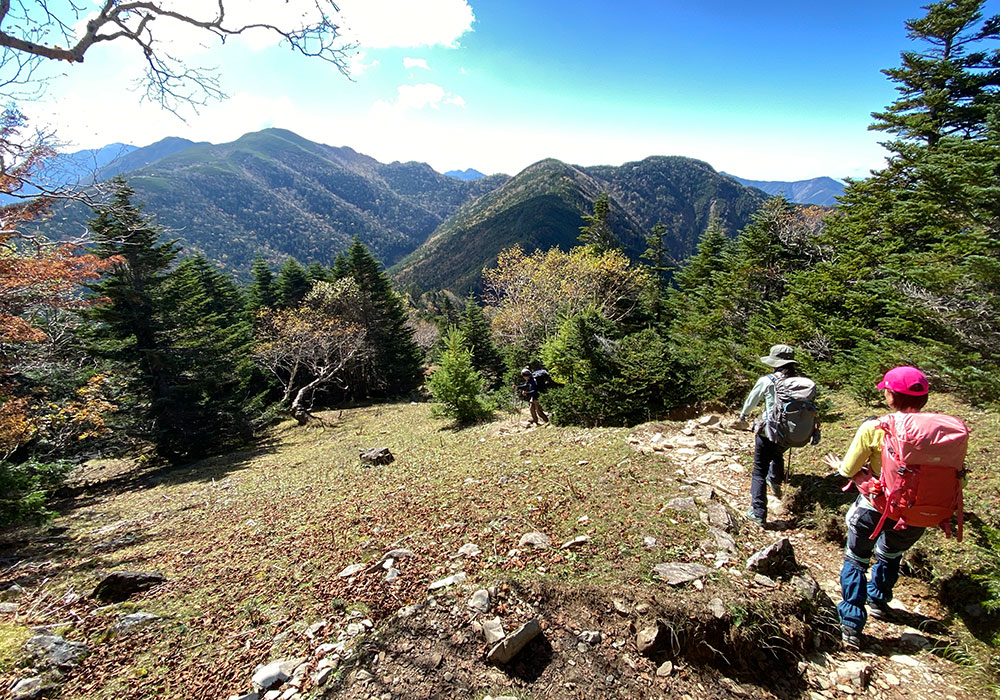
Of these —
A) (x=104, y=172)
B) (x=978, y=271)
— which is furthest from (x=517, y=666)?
(x=978, y=271)

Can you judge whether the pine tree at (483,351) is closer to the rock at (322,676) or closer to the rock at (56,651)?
the rock at (56,651)

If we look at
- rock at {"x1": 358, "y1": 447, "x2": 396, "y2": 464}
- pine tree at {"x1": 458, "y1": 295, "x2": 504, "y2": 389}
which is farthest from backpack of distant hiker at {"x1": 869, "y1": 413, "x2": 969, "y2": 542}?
pine tree at {"x1": 458, "y1": 295, "x2": 504, "y2": 389}

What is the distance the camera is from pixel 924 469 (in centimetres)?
315

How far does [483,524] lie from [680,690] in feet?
8.89

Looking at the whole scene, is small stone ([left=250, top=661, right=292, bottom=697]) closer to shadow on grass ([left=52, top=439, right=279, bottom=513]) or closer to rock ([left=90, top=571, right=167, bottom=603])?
rock ([left=90, top=571, right=167, bottom=603])

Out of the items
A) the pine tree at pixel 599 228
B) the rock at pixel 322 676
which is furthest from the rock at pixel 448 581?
the pine tree at pixel 599 228

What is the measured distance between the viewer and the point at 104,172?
5957 millimetres

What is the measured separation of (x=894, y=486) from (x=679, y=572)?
1.89m

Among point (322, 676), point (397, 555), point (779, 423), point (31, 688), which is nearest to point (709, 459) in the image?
point (779, 423)

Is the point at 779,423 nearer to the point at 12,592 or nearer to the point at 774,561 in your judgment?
the point at 774,561

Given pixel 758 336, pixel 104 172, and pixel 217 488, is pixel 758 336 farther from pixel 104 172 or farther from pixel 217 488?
pixel 217 488

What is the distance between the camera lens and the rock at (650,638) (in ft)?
10.2

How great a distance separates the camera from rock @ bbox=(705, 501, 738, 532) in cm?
478

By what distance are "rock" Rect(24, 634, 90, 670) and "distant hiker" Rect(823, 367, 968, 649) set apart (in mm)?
6315
